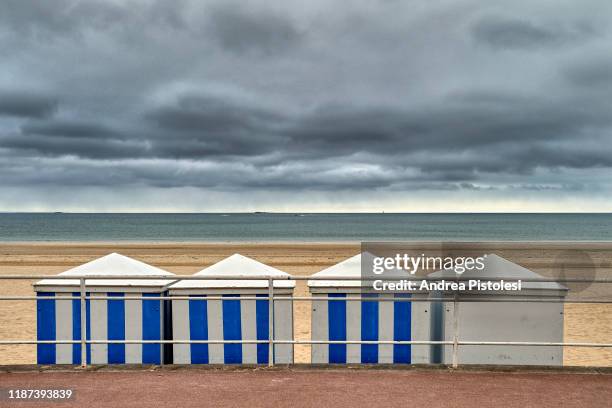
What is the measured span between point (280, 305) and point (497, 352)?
2848 millimetres

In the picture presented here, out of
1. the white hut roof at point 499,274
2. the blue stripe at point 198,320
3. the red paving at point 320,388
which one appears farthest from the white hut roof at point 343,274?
the blue stripe at point 198,320

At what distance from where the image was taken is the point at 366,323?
7605 millimetres

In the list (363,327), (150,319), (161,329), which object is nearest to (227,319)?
(161,329)

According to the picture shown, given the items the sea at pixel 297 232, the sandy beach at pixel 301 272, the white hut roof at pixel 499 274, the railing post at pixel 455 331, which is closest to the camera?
the railing post at pixel 455 331

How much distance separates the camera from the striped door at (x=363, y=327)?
7582mm

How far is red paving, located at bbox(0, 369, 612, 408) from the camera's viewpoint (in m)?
6.20

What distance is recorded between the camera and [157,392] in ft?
21.4

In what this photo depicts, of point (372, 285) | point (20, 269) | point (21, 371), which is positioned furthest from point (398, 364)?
point (20, 269)

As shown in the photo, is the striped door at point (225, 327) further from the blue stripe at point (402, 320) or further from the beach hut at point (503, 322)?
the beach hut at point (503, 322)

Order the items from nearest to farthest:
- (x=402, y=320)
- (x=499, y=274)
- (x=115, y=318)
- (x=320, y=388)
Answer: (x=320, y=388), (x=402, y=320), (x=115, y=318), (x=499, y=274)

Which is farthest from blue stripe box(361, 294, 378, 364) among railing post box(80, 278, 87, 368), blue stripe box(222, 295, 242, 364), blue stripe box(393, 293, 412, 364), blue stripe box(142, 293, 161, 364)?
railing post box(80, 278, 87, 368)

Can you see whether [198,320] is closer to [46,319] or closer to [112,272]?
[112,272]

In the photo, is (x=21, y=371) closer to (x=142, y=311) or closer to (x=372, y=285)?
(x=142, y=311)

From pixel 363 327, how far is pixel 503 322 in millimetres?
1769
